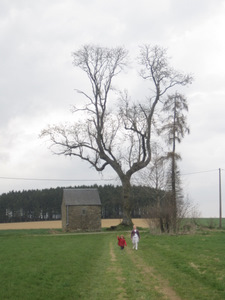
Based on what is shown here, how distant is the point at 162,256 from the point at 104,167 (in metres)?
29.0

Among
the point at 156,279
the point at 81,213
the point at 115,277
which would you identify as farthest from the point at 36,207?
the point at 156,279

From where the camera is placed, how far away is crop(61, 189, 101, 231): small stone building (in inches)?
2039

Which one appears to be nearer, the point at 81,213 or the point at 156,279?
the point at 156,279

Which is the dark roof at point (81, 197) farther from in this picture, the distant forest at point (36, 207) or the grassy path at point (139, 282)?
the distant forest at point (36, 207)

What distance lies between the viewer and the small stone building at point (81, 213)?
51.8 m

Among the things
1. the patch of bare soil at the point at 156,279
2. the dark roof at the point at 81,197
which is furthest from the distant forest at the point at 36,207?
the patch of bare soil at the point at 156,279

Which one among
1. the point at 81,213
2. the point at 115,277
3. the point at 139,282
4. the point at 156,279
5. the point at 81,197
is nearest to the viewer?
the point at 139,282

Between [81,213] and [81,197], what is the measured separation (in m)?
2.50

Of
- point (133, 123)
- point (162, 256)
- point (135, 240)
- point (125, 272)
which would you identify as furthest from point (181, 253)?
point (133, 123)

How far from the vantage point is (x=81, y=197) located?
53969 millimetres

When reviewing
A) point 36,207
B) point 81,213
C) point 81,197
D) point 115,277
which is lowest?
point 36,207

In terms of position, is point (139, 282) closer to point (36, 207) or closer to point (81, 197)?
point (81, 197)

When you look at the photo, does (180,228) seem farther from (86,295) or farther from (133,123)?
(86,295)

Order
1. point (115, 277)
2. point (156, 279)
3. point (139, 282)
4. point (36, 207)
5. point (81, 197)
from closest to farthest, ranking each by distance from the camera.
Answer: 1. point (139, 282)
2. point (156, 279)
3. point (115, 277)
4. point (81, 197)
5. point (36, 207)
